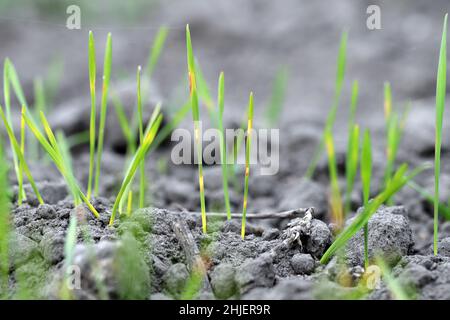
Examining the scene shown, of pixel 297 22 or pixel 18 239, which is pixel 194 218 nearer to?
pixel 18 239

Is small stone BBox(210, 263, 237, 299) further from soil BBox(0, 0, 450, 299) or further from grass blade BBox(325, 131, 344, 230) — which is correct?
grass blade BBox(325, 131, 344, 230)

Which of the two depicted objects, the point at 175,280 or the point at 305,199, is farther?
the point at 305,199

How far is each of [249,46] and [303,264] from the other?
2659mm

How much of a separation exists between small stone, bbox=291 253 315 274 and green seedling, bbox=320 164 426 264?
32 millimetres

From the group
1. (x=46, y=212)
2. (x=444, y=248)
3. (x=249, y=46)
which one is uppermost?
(x=249, y=46)

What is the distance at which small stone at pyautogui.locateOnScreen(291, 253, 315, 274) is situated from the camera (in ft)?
3.80

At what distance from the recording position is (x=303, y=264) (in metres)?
1.16

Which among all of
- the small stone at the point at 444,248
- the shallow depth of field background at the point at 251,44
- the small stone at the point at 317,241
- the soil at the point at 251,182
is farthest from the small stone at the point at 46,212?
the shallow depth of field background at the point at 251,44

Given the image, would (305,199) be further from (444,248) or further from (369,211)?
(369,211)

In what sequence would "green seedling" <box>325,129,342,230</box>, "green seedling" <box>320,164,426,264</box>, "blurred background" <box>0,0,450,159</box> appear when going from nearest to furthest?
1. "green seedling" <box>320,164,426,264</box>
2. "green seedling" <box>325,129,342,230</box>
3. "blurred background" <box>0,0,450,159</box>

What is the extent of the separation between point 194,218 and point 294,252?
0.89 feet

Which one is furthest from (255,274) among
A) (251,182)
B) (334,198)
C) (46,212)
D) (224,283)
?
(251,182)

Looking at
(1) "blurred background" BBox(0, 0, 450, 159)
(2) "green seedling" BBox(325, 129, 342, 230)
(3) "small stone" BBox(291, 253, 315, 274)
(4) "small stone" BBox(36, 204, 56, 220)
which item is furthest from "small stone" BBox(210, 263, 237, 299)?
(1) "blurred background" BBox(0, 0, 450, 159)

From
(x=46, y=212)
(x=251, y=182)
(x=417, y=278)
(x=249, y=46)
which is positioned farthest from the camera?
(x=249, y=46)
